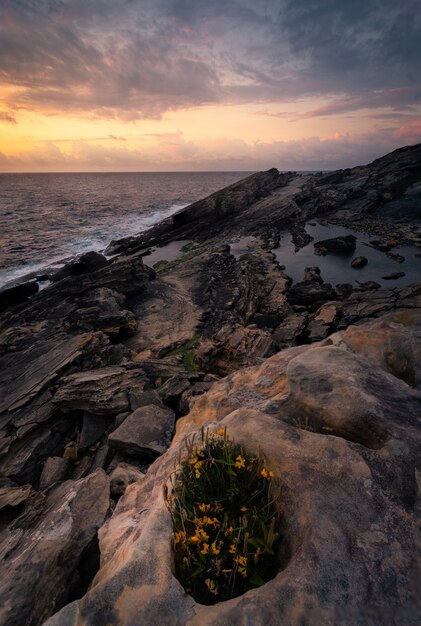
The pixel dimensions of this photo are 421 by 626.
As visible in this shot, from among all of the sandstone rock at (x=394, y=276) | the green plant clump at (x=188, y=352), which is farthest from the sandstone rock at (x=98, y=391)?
the sandstone rock at (x=394, y=276)

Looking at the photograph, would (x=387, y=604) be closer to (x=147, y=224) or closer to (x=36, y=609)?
(x=36, y=609)

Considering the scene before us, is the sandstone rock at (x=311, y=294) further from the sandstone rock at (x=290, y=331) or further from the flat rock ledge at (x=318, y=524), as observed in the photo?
the flat rock ledge at (x=318, y=524)

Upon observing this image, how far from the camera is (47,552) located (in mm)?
5270

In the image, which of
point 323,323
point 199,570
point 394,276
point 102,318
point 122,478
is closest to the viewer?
point 199,570

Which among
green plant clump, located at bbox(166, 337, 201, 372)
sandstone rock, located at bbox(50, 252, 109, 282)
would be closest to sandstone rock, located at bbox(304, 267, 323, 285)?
green plant clump, located at bbox(166, 337, 201, 372)

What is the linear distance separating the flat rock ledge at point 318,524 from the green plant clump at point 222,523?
0.65ft

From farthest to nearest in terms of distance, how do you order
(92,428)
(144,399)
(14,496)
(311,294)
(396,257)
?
(396,257) → (311,294) → (144,399) → (92,428) → (14,496)

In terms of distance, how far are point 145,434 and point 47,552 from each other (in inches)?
217

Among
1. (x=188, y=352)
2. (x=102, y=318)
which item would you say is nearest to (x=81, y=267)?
(x=102, y=318)

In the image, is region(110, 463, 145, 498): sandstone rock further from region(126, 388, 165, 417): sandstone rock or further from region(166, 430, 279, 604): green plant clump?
region(166, 430, 279, 604): green plant clump

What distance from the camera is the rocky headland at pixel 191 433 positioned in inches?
138

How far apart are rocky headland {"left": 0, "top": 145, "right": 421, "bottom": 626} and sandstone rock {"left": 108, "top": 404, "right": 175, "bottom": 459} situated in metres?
0.05

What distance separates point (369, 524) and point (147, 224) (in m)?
74.4

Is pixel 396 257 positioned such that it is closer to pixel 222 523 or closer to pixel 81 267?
pixel 81 267
